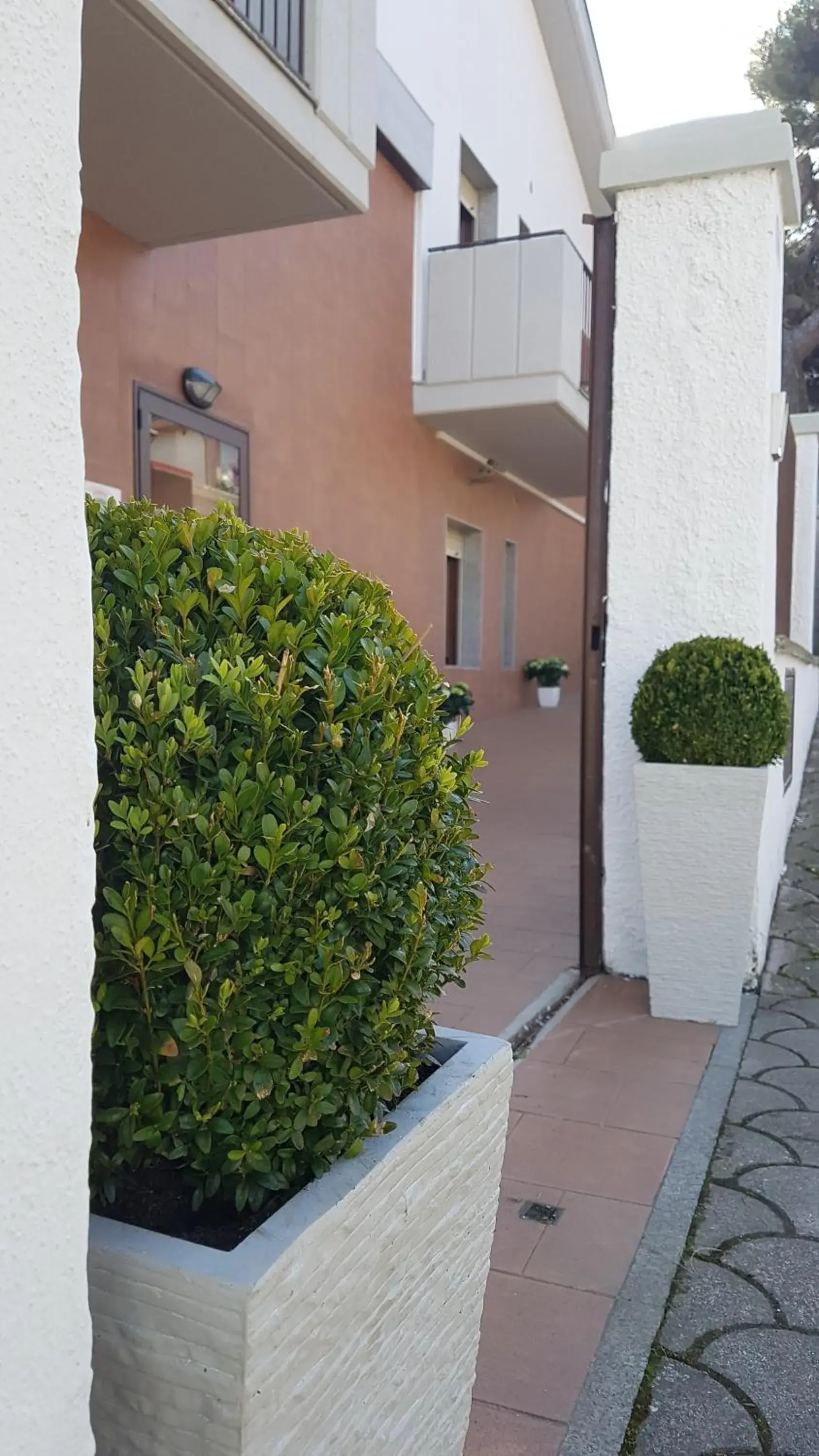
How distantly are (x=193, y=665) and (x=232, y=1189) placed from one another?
646mm

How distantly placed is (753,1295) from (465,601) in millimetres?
11048

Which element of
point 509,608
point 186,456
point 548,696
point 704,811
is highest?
point 186,456

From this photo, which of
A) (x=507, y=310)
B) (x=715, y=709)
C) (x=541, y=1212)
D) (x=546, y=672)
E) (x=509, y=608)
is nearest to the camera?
(x=541, y=1212)

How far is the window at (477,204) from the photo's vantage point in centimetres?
1195

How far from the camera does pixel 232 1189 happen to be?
1.31m

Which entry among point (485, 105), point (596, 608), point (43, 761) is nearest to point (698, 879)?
point (596, 608)

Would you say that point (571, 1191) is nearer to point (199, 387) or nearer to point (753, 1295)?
point (753, 1295)

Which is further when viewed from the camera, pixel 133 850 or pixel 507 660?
pixel 507 660

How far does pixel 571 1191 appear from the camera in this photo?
2592 mm

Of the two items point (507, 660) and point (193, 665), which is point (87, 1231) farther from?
point (507, 660)

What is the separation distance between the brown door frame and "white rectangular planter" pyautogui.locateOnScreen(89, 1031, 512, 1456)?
264cm

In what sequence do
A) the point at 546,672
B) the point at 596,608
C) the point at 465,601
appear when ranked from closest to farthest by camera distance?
the point at 596,608, the point at 465,601, the point at 546,672

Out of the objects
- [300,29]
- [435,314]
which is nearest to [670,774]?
[300,29]

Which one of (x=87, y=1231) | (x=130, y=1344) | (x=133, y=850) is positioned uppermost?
(x=133, y=850)
